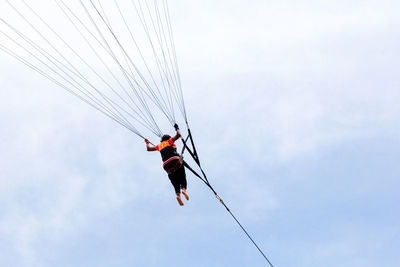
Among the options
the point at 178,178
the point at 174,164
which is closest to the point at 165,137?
Answer: the point at 174,164

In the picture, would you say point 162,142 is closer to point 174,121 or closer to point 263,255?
point 174,121

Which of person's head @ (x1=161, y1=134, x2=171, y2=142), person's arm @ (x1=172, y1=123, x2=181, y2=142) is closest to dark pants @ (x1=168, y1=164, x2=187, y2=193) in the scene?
person's arm @ (x1=172, y1=123, x2=181, y2=142)

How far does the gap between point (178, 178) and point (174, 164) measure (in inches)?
18.2

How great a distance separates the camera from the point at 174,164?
13.5 meters

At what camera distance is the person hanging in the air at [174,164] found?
13.5m

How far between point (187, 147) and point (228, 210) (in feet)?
7.69

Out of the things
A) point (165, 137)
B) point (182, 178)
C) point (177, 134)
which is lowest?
point (182, 178)

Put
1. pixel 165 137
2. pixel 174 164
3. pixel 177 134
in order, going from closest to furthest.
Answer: pixel 174 164, pixel 177 134, pixel 165 137

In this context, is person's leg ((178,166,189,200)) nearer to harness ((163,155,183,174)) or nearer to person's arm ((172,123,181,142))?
harness ((163,155,183,174))

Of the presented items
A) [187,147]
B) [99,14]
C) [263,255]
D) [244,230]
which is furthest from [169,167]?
[99,14]

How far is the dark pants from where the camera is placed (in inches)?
531

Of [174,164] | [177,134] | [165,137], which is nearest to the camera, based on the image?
[174,164]

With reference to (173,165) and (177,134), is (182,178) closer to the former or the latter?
(173,165)

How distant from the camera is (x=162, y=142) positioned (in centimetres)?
1391
